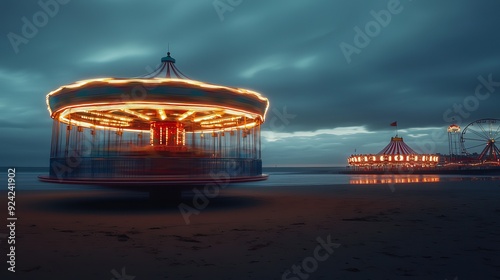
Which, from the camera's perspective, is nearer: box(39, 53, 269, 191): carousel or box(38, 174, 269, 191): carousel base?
box(38, 174, 269, 191): carousel base

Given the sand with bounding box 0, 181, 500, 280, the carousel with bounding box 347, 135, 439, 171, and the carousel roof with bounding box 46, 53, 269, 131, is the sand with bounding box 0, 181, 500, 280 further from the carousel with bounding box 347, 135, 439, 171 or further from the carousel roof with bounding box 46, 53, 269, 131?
the carousel with bounding box 347, 135, 439, 171

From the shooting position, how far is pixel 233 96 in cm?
1166

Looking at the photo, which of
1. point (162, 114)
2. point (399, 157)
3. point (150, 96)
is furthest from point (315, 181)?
point (399, 157)

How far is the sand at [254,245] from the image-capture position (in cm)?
458

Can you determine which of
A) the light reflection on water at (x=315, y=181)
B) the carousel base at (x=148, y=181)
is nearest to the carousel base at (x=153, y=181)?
the carousel base at (x=148, y=181)

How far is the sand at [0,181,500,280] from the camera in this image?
4578mm

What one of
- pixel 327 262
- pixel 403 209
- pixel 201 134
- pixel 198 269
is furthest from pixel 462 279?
pixel 201 134

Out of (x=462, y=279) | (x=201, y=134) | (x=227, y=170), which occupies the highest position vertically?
(x=201, y=134)

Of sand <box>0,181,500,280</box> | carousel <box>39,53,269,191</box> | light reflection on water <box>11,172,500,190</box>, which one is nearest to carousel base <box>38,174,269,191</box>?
carousel <box>39,53,269,191</box>

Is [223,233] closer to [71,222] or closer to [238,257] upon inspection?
[238,257]

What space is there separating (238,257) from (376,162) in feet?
226

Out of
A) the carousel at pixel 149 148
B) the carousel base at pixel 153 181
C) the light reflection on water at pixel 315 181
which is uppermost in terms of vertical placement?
the carousel at pixel 149 148

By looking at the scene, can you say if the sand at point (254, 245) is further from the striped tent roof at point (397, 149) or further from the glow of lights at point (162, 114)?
the striped tent roof at point (397, 149)

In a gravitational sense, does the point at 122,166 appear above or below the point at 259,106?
below
